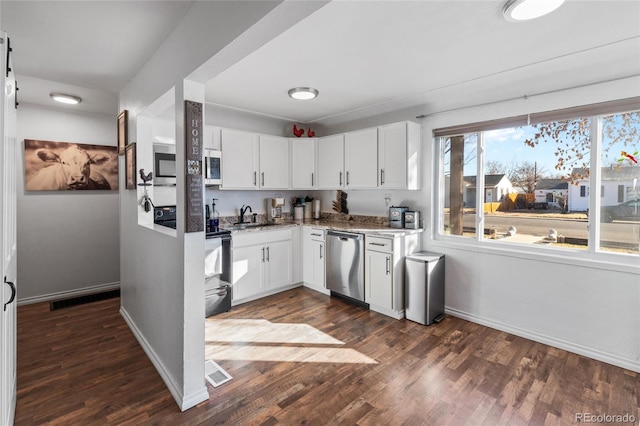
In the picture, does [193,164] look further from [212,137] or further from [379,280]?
[379,280]

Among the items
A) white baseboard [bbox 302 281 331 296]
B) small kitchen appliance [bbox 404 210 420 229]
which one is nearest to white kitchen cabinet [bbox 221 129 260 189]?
white baseboard [bbox 302 281 331 296]

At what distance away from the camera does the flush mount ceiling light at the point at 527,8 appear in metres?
1.69

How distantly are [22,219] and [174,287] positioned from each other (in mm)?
3118

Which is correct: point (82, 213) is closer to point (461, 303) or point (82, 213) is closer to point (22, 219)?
A: point (22, 219)

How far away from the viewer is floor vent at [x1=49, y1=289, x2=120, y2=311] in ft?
12.3

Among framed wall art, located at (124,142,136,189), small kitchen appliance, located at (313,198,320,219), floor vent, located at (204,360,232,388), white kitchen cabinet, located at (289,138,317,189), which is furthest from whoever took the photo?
small kitchen appliance, located at (313,198,320,219)

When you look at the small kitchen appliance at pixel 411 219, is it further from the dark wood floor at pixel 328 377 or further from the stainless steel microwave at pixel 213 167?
the stainless steel microwave at pixel 213 167

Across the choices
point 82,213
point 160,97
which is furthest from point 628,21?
point 82,213

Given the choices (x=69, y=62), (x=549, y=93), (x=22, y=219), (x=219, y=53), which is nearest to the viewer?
(x=219, y=53)

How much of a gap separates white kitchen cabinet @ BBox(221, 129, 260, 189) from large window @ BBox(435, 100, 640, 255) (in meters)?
2.36

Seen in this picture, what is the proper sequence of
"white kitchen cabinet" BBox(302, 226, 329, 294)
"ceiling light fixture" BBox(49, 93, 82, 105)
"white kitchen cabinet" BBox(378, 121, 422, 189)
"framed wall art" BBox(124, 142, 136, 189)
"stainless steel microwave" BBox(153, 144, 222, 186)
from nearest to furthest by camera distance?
"framed wall art" BBox(124, 142, 136, 189)
"stainless steel microwave" BBox(153, 144, 222, 186)
"ceiling light fixture" BBox(49, 93, 82, 105)
"white kitchen cabinet" BBox(378, 121, 422, 189)
"white kitchen cabinet" BBox(302, 226, 329, 294)

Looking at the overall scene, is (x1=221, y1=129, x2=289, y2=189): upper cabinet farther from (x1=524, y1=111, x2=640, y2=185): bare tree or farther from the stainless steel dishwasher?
(x1=524, y1=111, x2=640, y2=185): bare tree

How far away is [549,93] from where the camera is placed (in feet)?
9.36

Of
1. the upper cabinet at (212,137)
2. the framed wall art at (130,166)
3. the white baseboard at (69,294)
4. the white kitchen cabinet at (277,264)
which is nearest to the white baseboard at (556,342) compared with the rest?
the white kitchen cabinet at (277,264)
